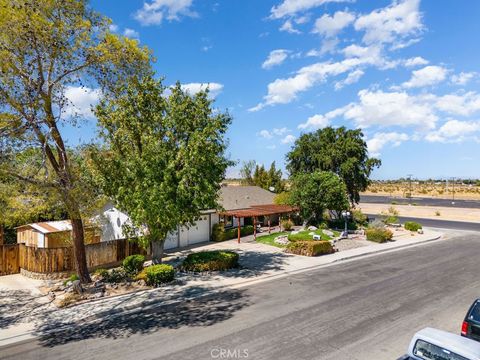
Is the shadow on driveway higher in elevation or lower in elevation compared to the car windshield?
lower

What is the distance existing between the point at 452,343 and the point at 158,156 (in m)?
14.3

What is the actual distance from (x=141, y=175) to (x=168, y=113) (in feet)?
12.7

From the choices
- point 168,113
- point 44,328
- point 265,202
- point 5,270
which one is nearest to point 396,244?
point 265,202

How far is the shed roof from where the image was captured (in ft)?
113

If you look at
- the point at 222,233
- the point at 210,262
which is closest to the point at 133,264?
the point at 210,262

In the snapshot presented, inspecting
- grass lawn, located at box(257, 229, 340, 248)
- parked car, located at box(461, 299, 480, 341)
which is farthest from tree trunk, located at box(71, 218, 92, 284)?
parked car, located at box(461, 299, 480, 341)

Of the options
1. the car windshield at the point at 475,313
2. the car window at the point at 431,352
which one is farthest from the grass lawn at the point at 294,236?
the car window at the point at 431,352

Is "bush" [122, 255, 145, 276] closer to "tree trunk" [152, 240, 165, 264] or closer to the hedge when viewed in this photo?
"tree trunk" [152, 240, 165, 264]

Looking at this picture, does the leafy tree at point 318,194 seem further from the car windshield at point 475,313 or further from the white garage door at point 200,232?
the car windshield at point 475,313

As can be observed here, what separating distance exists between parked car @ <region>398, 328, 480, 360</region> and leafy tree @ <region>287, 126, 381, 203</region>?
32.5 metres

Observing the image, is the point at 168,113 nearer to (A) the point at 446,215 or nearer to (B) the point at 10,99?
(B) the point at 10,99

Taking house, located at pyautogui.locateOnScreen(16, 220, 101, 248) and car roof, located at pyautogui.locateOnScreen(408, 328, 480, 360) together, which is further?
house, located at pyautogui.locateOnScreen(16, 220, 101, 248)

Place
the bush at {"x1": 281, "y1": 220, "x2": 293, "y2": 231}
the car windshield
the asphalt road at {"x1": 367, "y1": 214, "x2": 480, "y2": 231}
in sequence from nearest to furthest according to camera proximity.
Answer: the car windshield → the bush at {"x1": 281, "y1": 220, "x2": 293, "y2": 231} → the asphalt road at {"x1": 367, "y1": 214, "x2": 480, "y2": 231}

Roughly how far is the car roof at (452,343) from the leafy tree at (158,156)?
12.0m
